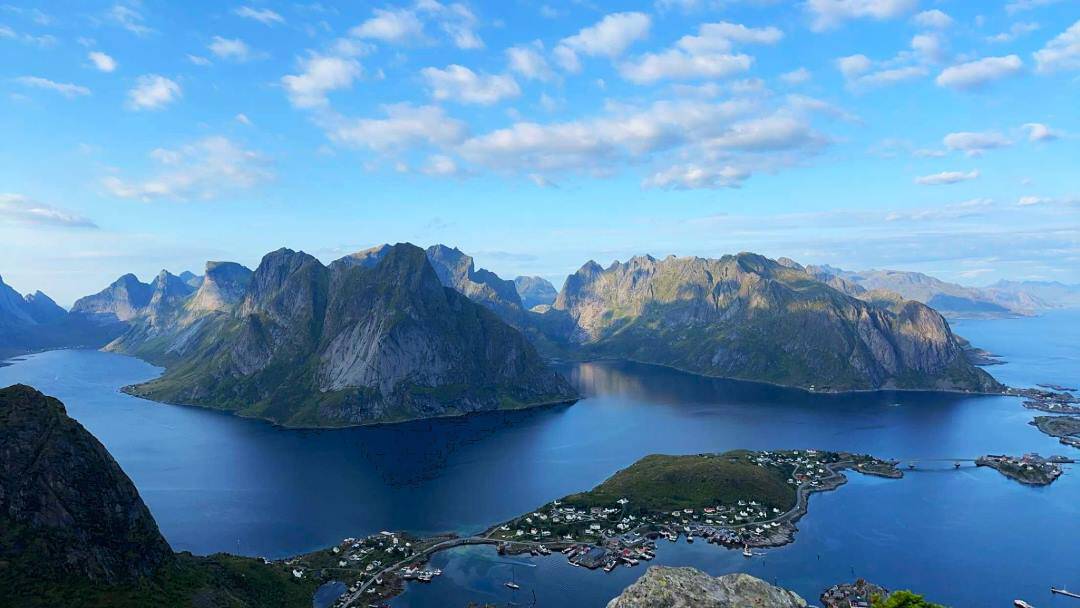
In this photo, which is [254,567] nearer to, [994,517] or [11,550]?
[11,550]

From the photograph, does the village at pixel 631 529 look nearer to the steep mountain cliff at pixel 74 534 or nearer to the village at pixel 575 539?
the village at pixel 575 539

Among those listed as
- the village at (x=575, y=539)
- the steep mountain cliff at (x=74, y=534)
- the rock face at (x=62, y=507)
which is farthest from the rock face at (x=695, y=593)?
the village at (x=575, y=539)

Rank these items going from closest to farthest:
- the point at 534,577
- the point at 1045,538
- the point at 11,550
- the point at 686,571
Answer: the point at 686,571, the point at 11,550, the point at 534,577, the point at 1045,538

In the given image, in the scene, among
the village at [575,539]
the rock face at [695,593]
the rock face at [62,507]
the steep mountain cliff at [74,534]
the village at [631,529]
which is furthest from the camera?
the village at [631,529]

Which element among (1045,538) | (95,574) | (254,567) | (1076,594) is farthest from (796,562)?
Result: (95,574)

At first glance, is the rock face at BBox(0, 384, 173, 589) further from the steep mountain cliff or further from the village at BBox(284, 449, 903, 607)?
the village at BBox(284, 449, 903, 607)

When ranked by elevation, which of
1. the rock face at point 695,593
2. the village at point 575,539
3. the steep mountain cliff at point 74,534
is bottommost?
the village at point 575,539

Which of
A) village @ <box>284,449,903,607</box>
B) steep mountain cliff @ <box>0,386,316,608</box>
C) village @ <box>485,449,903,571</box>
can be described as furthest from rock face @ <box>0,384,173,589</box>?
village @ <box>485,449,903,571</box>
